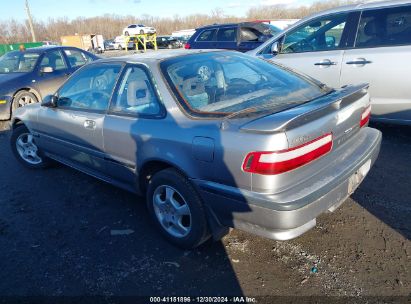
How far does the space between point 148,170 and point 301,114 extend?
1.46m

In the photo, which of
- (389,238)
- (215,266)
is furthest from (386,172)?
(215,266)

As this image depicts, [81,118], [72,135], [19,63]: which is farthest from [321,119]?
[19,63]

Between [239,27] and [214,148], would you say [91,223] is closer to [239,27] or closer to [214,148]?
[214,148]

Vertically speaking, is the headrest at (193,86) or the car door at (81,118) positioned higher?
the headrest at (193,86)

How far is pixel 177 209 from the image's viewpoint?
2795mm

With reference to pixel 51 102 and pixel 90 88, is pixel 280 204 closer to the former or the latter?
pixel 90 88

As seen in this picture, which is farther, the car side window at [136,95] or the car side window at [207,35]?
the car side window at [207,35]

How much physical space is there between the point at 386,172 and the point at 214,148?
2.59m

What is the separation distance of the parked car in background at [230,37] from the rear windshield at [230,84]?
690cm

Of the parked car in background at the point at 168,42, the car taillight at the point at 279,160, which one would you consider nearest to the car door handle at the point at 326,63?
the car taillight at the point at 279,160

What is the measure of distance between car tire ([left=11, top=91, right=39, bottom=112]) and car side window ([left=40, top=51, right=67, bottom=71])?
2.42ft

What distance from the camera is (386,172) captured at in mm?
3889

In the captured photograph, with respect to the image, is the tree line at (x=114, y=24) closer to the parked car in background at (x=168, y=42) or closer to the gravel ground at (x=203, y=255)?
the parked car in background at (x=168, y=42)

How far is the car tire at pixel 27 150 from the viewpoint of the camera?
4.79 meters
